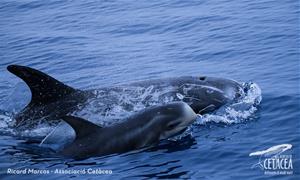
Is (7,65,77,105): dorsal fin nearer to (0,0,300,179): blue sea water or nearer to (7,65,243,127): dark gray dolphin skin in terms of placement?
(7,65,243,127): dark gray dolphin skin

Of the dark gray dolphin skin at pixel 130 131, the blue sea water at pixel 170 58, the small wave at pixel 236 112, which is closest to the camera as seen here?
the blue sea water at pixel 170 58

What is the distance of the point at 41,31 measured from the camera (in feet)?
92.6

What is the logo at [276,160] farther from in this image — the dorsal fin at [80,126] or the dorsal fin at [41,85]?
the dorsal fin at [41,85]

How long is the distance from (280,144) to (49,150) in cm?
490

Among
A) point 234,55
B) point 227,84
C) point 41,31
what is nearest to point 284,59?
point 234,55

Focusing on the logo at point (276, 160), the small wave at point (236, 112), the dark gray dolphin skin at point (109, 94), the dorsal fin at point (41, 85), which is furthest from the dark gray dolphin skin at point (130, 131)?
the dorsal fin at point (41, 85)

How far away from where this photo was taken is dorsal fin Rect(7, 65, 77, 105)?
14023mm

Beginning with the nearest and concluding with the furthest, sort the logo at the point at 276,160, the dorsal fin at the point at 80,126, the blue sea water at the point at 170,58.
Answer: the logo at the point at 276,160 < the dorsal fin at the point at 80,126 < the blue sea water at the point at 170,58

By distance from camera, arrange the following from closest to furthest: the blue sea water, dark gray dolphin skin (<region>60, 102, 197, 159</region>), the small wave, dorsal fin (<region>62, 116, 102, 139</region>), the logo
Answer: the logo → dorsal fin (<region>62, 116, 102, 139</region>) → the blue sea water → dark gray dolphin skin (<region>60, 102, 197, 159</region>) → the small wave

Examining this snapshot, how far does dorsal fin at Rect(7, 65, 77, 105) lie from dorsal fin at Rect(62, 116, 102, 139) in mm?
2325

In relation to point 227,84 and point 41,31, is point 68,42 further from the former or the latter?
point 227,84

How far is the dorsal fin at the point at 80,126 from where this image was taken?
12.0 meters

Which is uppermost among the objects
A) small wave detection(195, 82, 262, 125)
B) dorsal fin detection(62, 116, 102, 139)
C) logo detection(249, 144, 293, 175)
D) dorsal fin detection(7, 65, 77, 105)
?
dorsal fin detection(7, 65, 77, 105)

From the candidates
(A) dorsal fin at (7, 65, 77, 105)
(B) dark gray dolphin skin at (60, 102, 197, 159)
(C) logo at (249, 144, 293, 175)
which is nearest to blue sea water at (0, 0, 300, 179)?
(C) logo at (249, 144, 293, 175)
